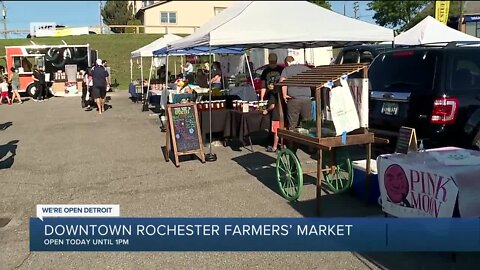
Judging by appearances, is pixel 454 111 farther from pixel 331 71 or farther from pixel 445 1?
pixel 445 1

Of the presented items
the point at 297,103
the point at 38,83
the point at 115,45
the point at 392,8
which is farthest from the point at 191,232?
the point at 115,45

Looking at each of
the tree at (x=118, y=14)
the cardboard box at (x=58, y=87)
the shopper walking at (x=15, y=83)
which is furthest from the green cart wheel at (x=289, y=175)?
the tree at (x=118, y=14)

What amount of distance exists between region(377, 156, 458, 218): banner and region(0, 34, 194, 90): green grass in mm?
31730

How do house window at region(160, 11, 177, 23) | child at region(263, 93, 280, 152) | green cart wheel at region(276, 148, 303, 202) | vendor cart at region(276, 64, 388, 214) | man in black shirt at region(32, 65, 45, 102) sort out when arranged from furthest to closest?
house window at region(160, 11, 177, 23) → man in black shirt at region(32, 65, 45, 102) → child at region(263, 93, 280, 152) → green cart wheel at region(276, 148, 303, 202) → vendor cart at region(276, 64, 388, 214)

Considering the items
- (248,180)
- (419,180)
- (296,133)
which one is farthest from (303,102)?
(419,180)

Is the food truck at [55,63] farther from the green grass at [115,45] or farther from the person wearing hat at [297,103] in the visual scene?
the person wearing hat at [297,103]

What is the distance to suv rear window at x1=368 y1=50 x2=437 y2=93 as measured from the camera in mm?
6258

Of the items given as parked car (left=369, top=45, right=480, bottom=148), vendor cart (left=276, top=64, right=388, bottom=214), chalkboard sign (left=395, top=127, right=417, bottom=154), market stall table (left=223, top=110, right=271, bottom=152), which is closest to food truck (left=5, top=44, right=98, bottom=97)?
market stall table (left=223, top=110, right=271, bottom=152)

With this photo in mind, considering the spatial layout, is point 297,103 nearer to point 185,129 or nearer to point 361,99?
point 185,129

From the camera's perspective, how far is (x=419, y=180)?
4.20 metres

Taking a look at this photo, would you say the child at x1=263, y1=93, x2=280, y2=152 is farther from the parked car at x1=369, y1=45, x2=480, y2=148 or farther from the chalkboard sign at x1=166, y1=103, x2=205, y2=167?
the parked car at x1=369, y1=45, x2=480, y2=148

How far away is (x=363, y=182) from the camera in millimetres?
5891

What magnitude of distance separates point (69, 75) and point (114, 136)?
15.2 m

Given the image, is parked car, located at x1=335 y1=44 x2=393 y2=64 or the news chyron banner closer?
the news chyron banner
